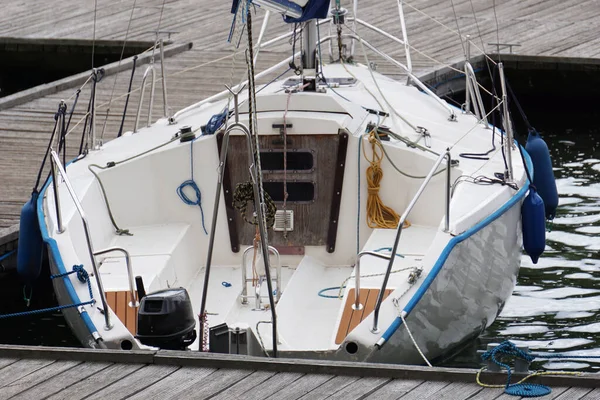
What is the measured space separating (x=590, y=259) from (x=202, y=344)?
445 cm

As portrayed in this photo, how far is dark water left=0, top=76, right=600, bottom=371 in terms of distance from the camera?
24.9 ft

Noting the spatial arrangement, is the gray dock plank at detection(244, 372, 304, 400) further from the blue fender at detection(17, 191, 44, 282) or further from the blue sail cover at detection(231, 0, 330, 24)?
the blue sail cover at detection(231, 0, 330, 24)

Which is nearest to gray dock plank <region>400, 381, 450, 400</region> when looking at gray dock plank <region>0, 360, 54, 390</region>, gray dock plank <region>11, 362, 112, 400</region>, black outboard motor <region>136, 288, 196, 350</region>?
black outboard motor <region>136, 288, 196, 350</region>

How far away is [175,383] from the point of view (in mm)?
5078

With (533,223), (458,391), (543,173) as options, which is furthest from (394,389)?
(543,173)

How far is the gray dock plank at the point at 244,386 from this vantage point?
16.2 feet

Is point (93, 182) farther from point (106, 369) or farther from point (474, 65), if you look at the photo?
point (474, 65)

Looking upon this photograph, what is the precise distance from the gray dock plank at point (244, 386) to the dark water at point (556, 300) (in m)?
1.94

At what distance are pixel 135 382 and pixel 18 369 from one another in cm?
57

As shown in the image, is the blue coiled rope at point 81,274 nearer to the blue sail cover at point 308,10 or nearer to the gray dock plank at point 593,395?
the blue sail cover at point 308,10

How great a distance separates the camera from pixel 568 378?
490cm

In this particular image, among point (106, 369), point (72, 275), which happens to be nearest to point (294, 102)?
point (72, 275)

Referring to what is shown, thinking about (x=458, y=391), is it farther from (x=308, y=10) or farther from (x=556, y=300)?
(x=556, y=300)

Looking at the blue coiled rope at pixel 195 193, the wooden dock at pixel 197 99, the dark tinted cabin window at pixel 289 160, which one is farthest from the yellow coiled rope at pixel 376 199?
the wooden dock at pixel 197 99
